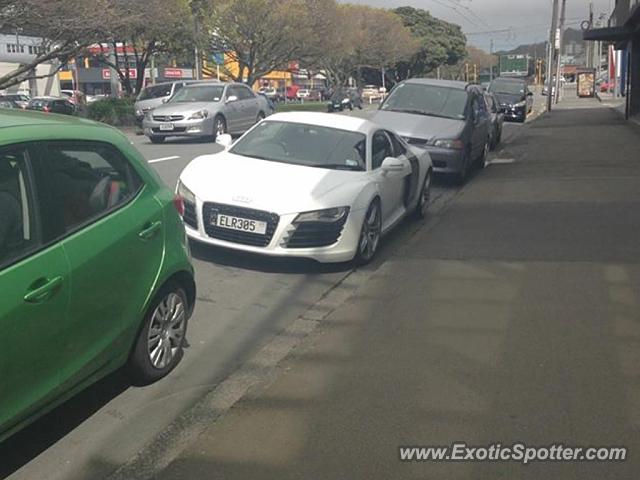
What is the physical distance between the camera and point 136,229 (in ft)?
14.1

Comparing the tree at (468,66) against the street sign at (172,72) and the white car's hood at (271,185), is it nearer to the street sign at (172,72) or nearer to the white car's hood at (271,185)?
the street sign at (172,72)

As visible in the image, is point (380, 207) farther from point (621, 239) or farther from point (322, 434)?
point (322, 434)

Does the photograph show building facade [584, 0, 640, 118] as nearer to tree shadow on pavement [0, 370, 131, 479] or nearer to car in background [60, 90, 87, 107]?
car in background [60, 90, 87, 107]

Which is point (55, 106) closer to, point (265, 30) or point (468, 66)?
point (265, 30)

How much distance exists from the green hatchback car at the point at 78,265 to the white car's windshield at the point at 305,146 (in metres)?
3.34

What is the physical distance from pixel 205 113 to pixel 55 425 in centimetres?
1627

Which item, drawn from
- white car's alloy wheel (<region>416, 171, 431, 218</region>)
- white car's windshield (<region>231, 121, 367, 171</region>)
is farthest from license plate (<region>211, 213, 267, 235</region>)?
white car's alloy wheel (<region>416, 171, 431, 218</region>)

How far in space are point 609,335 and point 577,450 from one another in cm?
186

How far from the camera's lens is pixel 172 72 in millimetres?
75312

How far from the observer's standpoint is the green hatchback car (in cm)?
338

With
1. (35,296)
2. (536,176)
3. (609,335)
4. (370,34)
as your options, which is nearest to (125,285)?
(35,296)

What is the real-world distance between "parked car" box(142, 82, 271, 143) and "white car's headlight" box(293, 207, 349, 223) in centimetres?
1312

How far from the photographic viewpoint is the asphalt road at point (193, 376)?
3.83 m

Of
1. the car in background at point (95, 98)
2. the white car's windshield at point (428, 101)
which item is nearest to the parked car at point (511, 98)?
the car in background at point (95, 98)
